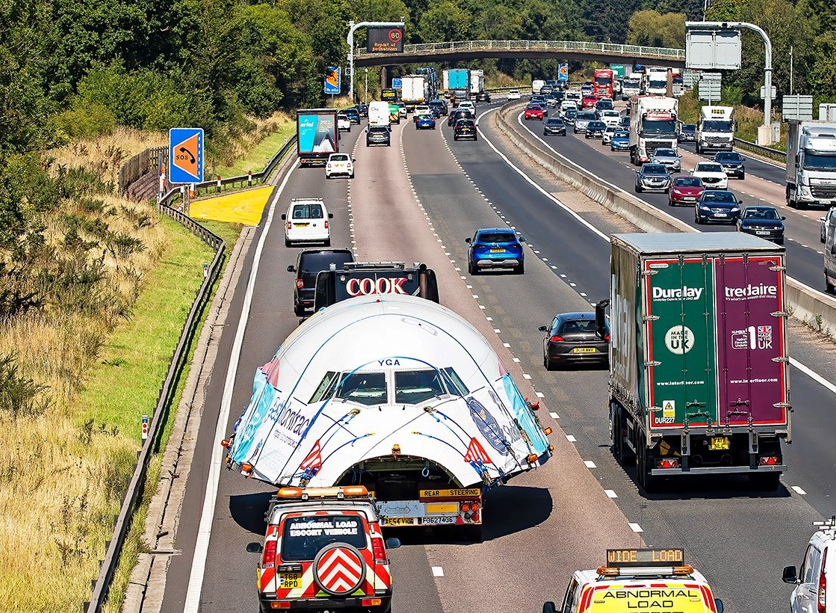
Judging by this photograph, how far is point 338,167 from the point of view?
295 ft

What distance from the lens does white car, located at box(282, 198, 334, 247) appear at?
6081 centimetres

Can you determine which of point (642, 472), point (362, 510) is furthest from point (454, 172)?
point (362, 510)

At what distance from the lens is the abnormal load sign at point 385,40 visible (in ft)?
635

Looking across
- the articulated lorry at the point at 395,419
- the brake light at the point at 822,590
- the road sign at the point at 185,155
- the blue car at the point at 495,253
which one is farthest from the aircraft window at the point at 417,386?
the road sign at the point at 185,155

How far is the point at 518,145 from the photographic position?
4419 inches

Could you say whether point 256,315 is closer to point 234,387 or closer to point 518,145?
point 234,387

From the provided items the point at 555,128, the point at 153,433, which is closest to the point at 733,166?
the point at 555,128

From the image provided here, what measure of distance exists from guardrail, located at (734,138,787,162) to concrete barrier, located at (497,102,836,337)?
48.9 feet

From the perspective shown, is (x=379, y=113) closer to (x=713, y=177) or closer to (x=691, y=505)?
(x=713, y=177)

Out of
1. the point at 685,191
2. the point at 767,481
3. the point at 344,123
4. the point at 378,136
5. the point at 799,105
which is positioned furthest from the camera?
the point at 344,123

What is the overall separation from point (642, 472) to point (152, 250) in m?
31.8

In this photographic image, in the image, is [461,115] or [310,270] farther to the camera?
[461,115]

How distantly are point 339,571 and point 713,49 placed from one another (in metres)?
100

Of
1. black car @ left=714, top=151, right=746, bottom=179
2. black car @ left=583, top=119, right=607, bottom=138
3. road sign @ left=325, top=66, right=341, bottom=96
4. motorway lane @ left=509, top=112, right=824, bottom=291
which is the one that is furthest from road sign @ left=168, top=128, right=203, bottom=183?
road sign @ left=325, top=66, right=341, bottom=96
